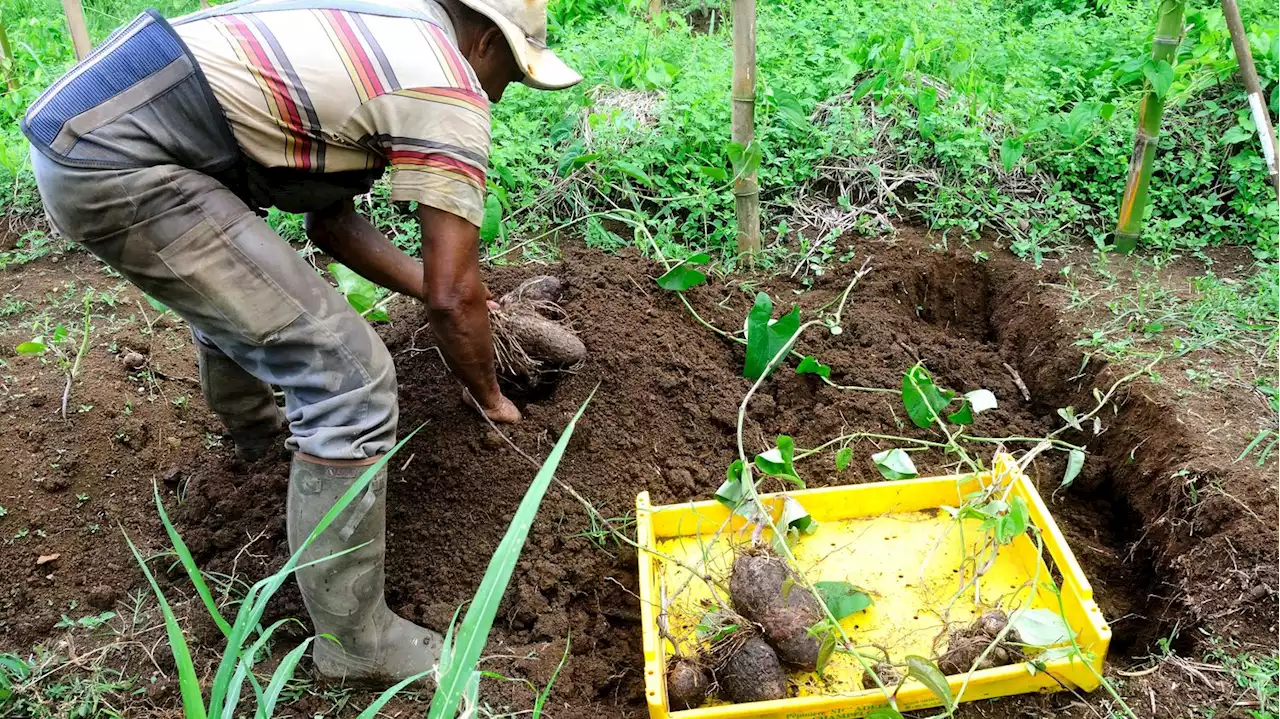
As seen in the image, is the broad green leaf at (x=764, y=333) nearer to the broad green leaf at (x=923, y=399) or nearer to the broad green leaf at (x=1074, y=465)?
the broad green leaf at (x=923, y=399)

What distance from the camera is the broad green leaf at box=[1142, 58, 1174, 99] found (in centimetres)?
300

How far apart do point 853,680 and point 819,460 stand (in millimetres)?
724

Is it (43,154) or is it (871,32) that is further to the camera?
(871,32)

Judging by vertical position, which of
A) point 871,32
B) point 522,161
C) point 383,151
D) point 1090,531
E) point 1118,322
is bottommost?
point 1090,531

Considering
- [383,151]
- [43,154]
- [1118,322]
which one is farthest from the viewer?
[1118,322]

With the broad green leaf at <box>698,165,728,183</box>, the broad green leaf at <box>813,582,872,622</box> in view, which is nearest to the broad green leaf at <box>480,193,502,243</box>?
the broad green leaf at <box>698,165,728,183</box>

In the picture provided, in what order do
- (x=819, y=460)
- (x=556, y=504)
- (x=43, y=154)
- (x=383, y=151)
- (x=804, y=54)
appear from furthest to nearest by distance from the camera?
(x=804, y=54), (x=819, y=460), (x=556, y=504), (x=383, y=151), (x=43, y=154)

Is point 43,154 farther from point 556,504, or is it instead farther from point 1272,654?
point 1272,654

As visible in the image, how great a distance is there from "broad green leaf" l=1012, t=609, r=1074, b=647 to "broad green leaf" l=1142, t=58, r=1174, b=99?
1.84 metres

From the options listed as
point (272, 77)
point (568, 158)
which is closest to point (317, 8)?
point (272, 77)

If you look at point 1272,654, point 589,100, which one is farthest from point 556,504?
point 589,100

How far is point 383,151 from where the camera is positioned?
2.02 meters

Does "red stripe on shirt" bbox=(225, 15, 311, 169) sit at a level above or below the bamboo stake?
above

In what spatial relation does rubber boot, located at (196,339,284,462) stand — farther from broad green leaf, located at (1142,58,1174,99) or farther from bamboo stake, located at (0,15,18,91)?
bamboo stake, located at (0,15,18,91)
